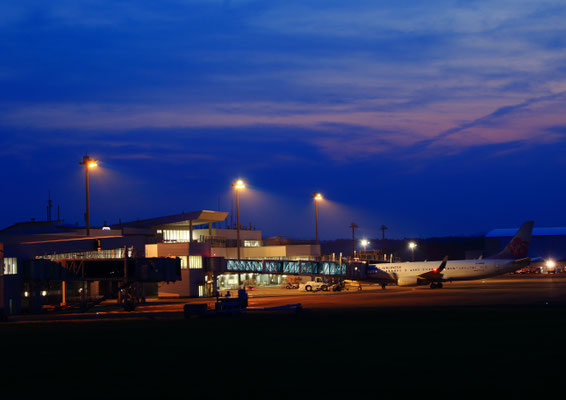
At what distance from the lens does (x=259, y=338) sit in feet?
105

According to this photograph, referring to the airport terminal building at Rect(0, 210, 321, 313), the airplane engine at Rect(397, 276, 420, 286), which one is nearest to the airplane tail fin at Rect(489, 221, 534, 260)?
the airplane engine at Rect(397, 276, 420, 286)

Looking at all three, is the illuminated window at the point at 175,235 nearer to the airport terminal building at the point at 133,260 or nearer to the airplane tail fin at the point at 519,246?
the airport terminal building at the point at 133,260

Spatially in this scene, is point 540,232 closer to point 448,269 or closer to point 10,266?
point 448,269

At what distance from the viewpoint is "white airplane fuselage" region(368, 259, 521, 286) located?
3602 inches

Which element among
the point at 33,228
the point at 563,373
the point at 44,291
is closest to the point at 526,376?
the point at 563,373

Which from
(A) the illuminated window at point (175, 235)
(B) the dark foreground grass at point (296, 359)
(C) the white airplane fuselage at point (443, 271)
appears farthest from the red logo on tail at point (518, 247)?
(B) the dark foreground grass at point (296, 359)

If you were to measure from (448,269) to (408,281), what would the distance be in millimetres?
6506

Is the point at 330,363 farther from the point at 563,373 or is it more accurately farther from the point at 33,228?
the point at 33,228

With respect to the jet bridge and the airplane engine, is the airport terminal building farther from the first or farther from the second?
the airplane engine

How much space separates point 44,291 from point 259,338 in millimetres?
40555

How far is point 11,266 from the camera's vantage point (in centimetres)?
Result: 5625

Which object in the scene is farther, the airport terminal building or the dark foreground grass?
the airport terminal building

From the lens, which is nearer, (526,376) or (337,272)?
(526,376)

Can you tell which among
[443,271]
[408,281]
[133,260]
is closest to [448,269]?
[443,271]
